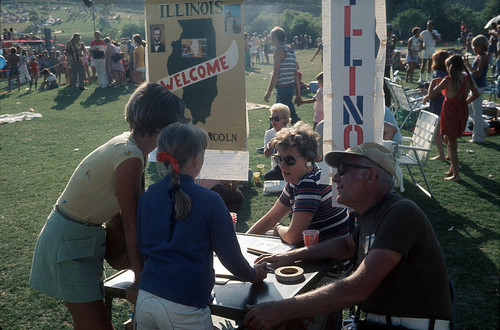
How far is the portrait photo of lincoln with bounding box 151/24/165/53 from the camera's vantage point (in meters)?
4.41

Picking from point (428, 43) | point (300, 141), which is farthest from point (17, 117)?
point (428, 43)

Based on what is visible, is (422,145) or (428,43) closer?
(422,145)

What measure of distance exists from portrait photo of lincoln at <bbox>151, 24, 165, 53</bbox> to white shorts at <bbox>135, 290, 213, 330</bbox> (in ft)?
9.03

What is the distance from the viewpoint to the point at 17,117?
47.9 feet

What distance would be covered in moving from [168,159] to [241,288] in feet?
2.83

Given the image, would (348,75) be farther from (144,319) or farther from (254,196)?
(254,196)

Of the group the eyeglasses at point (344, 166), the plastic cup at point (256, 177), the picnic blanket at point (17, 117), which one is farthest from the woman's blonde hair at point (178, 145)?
the picnic blanket at point (17, 117)

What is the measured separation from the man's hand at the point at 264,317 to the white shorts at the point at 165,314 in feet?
0.70

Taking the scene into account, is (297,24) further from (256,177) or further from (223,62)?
(223,62)

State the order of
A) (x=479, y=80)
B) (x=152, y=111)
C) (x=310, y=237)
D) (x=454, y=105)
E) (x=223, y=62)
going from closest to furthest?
(x=152, y=111) < (x=310, y=237) < (x=223, y=62) < (x=454, y=105) < (x=479, y=80)

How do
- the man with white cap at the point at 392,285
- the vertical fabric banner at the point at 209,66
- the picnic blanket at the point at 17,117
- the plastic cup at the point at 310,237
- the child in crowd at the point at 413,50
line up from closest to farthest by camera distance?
the man with white cap at the point at 392,285 → the plastic cup at the point at 310,237 → the vertical fabric banner at the point at 209,66 → the picnic blanket at the point at 17,117 → the child in crowd at the point at 413,50

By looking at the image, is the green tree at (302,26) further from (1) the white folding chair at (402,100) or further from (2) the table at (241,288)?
(2) the table at (241,288)

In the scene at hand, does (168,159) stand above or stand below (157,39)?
below

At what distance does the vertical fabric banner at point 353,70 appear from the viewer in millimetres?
3273
